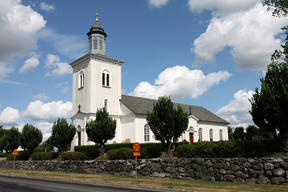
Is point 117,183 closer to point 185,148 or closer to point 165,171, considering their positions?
point 165,171

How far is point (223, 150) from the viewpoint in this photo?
607 inches

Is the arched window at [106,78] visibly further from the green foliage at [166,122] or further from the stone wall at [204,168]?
the green foliage at [166,122]

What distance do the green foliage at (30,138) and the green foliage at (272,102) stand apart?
26.2m

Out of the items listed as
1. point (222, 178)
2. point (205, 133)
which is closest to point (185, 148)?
point (222, 178)

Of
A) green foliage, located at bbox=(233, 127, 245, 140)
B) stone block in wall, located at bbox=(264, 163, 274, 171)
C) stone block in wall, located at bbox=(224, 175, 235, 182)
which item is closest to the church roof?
stone block in wall, located at bbox=(224, 175, 235, 182)

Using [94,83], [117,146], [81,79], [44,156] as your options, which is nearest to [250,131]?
[94,83]

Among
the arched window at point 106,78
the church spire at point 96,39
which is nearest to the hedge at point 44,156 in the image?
the arched window at point 106,78

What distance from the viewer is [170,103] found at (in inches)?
837

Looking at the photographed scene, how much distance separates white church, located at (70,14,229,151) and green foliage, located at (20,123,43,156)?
5226 mm

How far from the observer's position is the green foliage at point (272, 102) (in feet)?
44.4

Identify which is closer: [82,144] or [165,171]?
[165,171]

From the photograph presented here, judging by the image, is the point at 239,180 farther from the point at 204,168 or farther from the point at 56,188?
the point at 56,188

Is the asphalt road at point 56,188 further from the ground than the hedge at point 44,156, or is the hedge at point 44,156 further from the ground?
the hedge at point 44,156

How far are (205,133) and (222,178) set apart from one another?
30.7 m
